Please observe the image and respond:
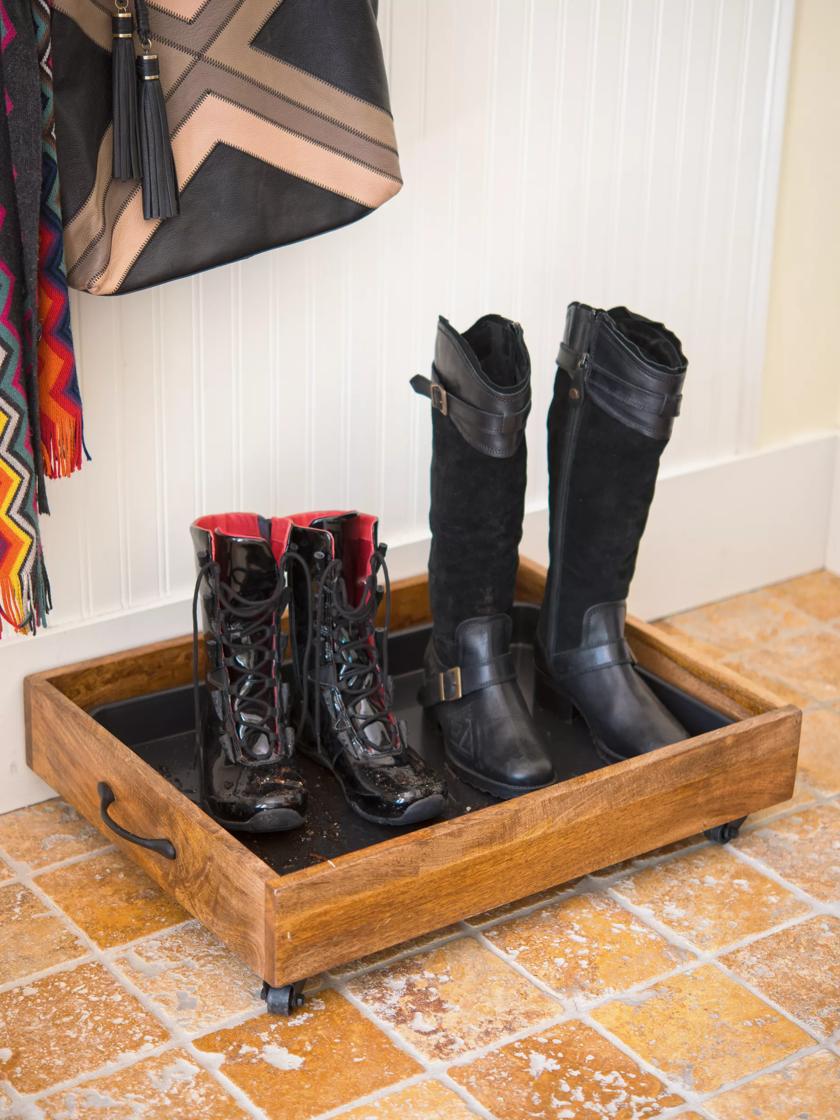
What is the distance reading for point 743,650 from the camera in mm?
2080

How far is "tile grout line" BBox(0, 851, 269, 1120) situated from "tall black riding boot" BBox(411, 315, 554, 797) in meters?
0.42

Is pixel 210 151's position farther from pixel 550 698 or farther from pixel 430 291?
pixel 550 698

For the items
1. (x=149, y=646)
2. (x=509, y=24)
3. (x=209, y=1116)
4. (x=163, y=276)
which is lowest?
(x=209, y=1116)

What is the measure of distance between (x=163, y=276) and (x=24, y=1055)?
719 millimetres

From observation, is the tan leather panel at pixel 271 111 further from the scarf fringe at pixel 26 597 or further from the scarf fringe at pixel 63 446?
the scarf fringe at pixel 26 597

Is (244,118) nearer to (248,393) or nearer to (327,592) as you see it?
(248,393)

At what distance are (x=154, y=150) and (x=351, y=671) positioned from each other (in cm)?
55

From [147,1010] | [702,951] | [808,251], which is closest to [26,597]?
[147,1010]

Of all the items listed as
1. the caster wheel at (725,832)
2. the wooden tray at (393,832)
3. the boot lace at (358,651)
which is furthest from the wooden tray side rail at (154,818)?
the caster wheel at (725,832)

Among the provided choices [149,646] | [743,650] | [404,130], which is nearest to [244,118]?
[404,130]

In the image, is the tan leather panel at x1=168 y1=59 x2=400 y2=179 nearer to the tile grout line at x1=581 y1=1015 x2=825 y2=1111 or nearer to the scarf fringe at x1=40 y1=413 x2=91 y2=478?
the scarf fringe at x1=40 y1=413 x2=91 y2=478

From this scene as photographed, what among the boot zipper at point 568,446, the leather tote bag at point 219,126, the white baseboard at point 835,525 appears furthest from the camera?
the white baseboard at point 835,525

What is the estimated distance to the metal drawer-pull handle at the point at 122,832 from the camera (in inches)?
54.7

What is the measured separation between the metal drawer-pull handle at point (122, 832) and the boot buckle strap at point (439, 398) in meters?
0.51
